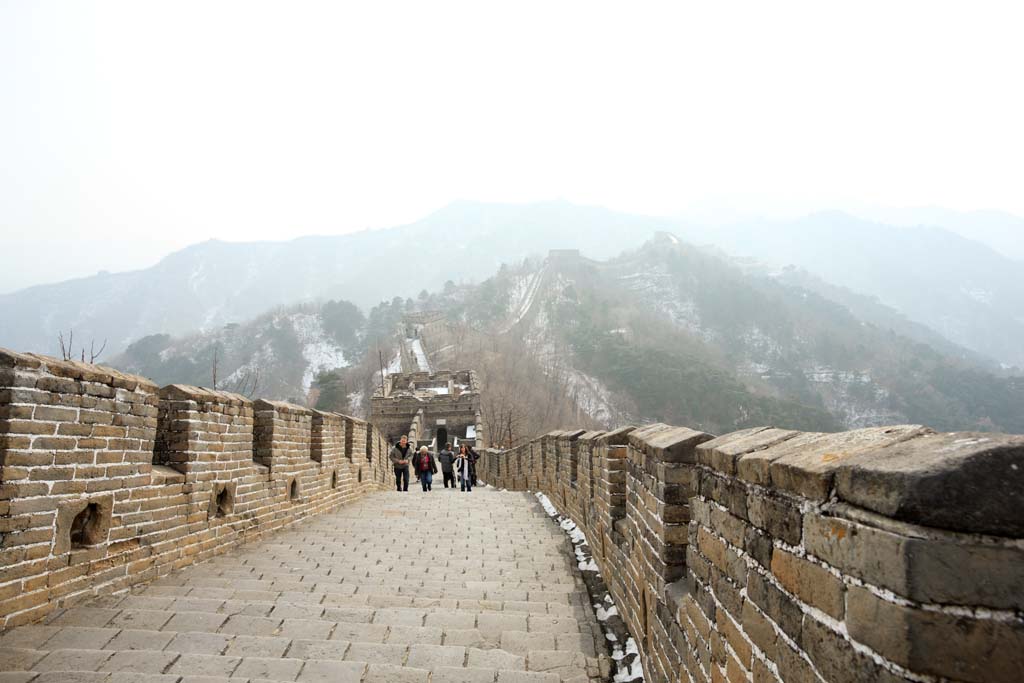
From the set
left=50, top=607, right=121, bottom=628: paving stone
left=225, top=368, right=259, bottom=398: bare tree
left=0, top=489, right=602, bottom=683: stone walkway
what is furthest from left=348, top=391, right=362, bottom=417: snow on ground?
left=50, top=607, right=121, bottom=628: paving stone

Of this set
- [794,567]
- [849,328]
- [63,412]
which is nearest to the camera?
[794,567]

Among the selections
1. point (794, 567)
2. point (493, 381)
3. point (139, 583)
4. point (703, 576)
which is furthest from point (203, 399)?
point (493, 381)

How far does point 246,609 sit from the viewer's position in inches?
156

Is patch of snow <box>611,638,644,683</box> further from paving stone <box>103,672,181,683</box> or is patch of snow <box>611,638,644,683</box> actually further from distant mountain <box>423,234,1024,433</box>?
distant mountain <box>423,234,1024,433</box>

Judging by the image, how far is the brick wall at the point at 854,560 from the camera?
1.00 meters

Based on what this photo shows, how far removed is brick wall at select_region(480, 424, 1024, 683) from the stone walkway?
1.32m

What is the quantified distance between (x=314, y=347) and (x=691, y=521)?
77269mm

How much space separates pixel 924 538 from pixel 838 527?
24 centimetres

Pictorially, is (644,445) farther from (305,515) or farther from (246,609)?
(305,515)

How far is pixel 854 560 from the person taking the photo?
1.20 meters

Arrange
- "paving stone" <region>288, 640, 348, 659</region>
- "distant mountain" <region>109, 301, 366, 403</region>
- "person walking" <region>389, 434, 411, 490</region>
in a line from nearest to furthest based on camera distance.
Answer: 1. "paving stone" <region>288, 640, 348, 659</region>
2. "person walking" <region>389, 434, 411, 490</region>
3. "distant mountain" <region>109, 301, 366, 403</region>

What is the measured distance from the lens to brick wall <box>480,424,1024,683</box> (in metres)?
1.00

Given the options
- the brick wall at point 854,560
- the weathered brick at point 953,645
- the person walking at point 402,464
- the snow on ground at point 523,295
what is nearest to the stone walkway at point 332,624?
the brick wall at point 854,560

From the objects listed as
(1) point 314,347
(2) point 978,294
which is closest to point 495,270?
(1) point 314,347
